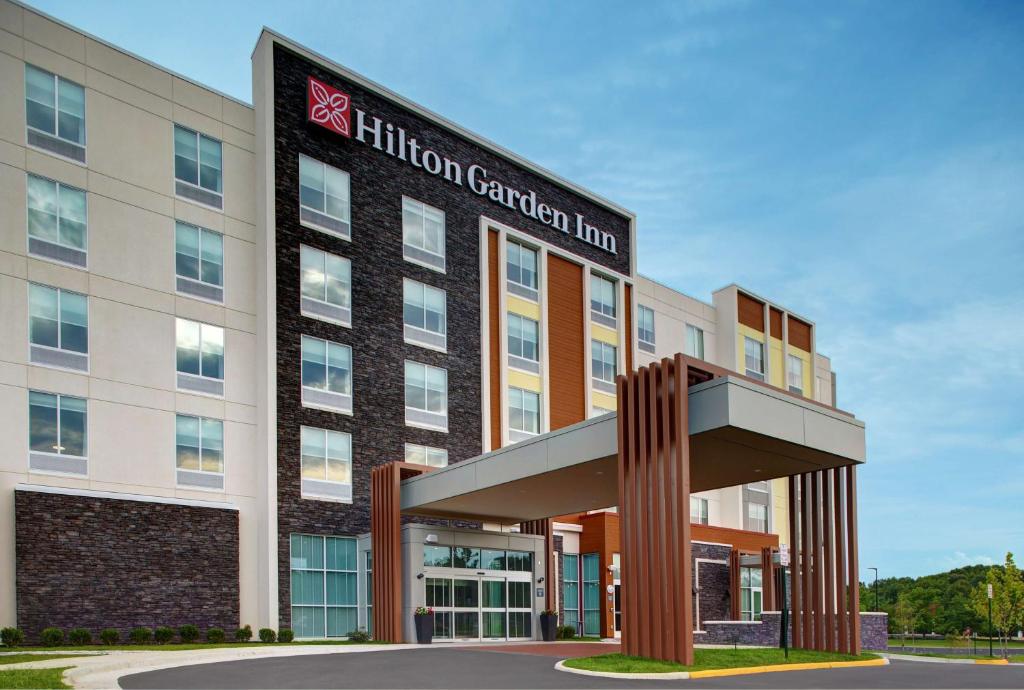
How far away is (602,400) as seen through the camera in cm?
4531

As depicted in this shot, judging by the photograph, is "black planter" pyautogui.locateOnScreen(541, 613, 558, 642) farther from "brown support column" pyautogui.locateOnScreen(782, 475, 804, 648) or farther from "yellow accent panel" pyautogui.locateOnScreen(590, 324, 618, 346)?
"yellow accent panel" pyautogui.locateOnScreen(590, 324, 618, 346)

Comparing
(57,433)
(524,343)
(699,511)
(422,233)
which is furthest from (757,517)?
(57,433)

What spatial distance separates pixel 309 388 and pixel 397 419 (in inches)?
152

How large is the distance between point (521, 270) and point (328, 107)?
11268 mm

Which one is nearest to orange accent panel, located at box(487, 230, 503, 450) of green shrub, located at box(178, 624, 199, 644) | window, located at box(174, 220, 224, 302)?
window, located at box(174, 220, 224, 302)

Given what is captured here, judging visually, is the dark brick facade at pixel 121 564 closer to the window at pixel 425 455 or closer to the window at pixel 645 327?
the window at pixel 425 455

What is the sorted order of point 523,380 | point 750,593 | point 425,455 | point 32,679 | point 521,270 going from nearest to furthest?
point 32,679, point 425,455, point 523,380, point 521,270, point 750,593

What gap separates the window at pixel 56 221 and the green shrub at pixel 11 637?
10.4 meters

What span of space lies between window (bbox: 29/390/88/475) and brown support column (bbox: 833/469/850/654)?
20.7 m

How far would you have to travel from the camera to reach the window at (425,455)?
36312mm

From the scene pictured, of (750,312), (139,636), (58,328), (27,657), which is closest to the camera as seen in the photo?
(27,657)

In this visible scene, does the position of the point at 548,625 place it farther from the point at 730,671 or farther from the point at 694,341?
the point at 694,341

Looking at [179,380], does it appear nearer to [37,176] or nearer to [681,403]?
[37,176]

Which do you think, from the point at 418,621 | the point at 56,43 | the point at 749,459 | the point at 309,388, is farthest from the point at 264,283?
the point at 749,459
